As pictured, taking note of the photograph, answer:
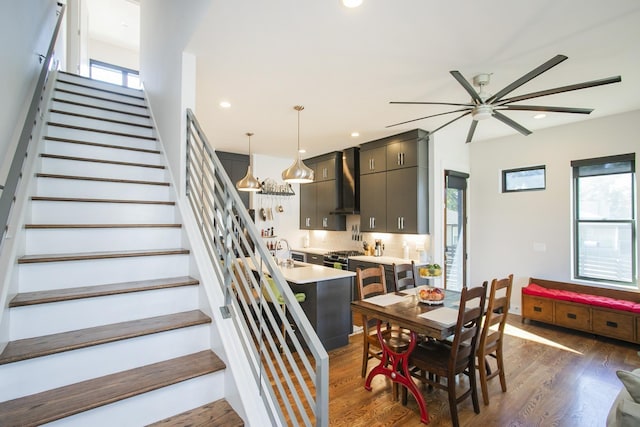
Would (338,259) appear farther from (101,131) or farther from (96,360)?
(96,360)

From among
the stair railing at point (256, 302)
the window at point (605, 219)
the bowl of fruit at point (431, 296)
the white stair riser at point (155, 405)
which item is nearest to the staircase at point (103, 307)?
the white stair riser at point (155, 405)

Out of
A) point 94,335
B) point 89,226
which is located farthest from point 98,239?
point 94,335

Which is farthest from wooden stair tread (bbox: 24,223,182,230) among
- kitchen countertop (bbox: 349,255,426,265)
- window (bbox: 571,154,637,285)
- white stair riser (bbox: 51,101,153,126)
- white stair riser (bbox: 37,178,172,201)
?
window (bbox: 571,154,637,285)

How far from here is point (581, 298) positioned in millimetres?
4074

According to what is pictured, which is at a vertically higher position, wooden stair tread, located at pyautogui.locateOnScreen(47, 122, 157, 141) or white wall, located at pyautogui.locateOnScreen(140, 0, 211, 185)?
white wall, located at pyautogui.locateOnScreen(140, 0, 211, 185)

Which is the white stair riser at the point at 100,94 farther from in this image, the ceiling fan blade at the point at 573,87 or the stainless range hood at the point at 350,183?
the ceiling fan blade at the point at 573,87

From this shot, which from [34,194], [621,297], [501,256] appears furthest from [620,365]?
[34,194]

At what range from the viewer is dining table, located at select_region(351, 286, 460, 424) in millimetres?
2265

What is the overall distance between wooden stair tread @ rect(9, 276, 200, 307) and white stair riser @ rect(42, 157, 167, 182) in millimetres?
1214

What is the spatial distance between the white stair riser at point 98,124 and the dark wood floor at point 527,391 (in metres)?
3.33

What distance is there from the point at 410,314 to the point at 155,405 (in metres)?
1.85

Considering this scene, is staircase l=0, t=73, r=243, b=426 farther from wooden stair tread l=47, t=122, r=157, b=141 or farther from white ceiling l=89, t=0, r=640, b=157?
white ceiling l=89, t=0, r=640, b=157

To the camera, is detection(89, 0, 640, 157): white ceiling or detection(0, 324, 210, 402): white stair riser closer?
detection(0, 324, 210, 402): white stair riser

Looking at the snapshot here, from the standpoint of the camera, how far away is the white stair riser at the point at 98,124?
2.94m
